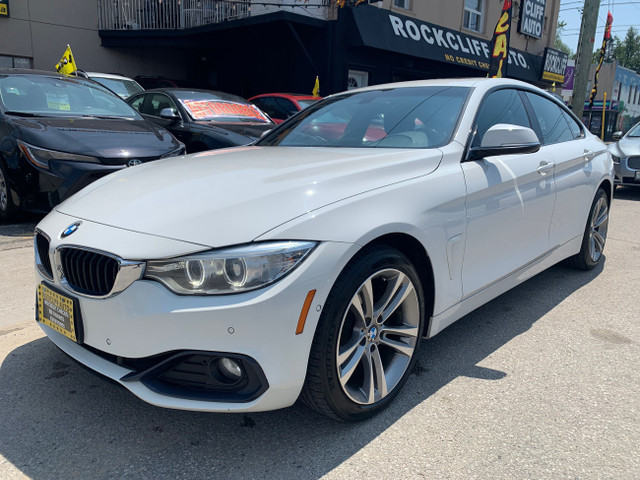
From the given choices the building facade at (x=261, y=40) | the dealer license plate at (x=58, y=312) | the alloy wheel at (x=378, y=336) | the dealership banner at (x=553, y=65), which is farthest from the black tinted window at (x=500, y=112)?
the dealership banner at (x=553, y=65)

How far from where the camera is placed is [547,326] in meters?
3.52

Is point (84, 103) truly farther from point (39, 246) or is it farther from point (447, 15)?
point (447, 15)

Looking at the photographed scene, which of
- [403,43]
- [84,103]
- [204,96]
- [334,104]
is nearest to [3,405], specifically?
[334,104]

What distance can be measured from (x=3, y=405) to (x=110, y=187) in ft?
3.64

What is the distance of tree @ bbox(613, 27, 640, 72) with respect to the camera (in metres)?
75.2

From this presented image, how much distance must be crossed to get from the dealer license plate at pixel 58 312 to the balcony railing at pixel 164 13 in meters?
13.6

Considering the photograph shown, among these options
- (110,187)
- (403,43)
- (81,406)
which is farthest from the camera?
(403,43)

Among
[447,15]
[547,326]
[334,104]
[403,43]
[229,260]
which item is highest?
[447,15]

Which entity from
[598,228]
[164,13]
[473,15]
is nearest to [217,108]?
[598,228]

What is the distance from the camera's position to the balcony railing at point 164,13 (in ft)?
49.1

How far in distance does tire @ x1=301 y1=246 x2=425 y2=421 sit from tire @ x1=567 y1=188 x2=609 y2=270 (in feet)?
8.48

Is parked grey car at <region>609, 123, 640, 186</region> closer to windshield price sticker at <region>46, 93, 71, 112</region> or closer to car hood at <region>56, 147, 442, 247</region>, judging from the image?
car hood at <region>56, 147, 442, 247</region>

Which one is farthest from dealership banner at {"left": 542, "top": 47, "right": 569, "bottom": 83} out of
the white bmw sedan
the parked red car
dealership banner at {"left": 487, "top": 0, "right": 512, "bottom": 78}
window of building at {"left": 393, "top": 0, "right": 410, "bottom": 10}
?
the white bmw sedan

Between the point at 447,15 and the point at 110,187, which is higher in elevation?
the point at 447,15
